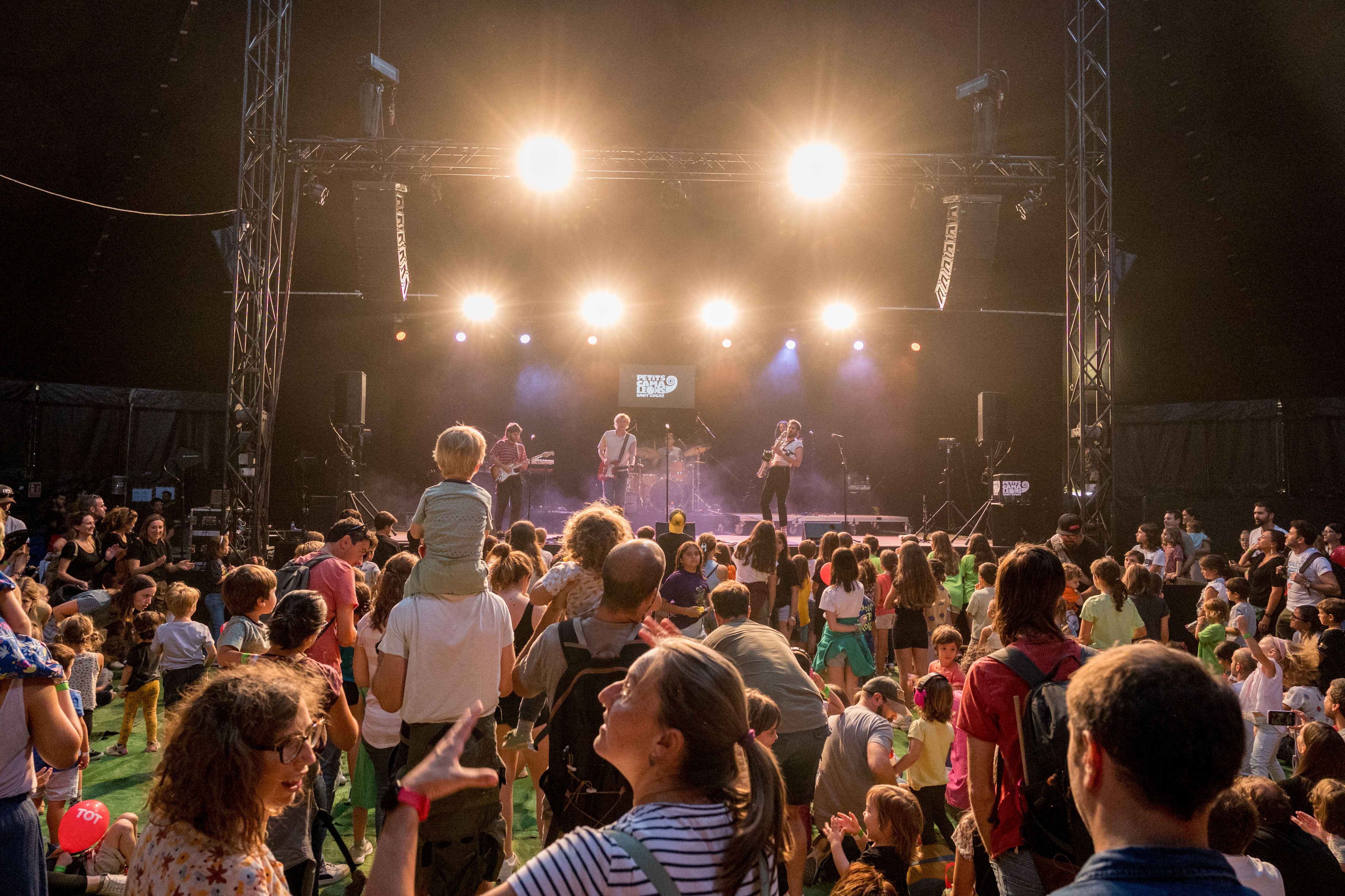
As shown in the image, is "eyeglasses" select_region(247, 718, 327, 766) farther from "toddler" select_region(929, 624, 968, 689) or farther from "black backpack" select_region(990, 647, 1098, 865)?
"toddler" select_region(929, 624, 968, 689)

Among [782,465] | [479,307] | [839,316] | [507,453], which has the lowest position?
[782,465]

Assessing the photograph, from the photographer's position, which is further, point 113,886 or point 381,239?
point 381,239

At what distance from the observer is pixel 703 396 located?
1695cm

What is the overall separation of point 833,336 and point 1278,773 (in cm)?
1145

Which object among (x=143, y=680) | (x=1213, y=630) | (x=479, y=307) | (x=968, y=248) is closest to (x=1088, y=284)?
(x=968, y=248)

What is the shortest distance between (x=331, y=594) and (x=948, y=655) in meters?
3.24

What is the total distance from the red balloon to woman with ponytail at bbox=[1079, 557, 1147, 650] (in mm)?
4812

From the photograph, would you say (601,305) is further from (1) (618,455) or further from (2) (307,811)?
(2) (307,811)

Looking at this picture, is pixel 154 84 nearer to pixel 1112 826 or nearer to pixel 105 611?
pixel 105 611

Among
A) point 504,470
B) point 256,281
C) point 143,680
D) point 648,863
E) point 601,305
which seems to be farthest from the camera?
point 601,305

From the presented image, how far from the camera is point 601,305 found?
1554cm

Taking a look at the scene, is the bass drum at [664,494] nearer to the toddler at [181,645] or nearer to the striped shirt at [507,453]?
the striped shirt at [507,453]

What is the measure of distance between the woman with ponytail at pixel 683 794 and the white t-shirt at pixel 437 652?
1.57m

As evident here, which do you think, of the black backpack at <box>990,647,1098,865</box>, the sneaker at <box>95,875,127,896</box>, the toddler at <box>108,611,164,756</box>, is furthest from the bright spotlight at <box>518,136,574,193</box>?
the black backpack at <box>990,647,1098,865</box>
